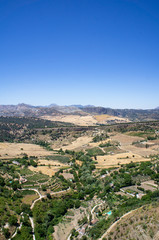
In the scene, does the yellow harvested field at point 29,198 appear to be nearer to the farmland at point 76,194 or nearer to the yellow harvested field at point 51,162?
the farmland at point 76,194

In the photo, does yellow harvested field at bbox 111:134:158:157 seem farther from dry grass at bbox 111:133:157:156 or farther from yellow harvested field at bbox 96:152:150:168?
yellow harvested field at bbox 96:152:150:168

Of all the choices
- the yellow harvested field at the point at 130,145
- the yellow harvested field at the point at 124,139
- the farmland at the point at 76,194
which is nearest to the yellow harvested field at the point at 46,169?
the farmland at the point at 76,194

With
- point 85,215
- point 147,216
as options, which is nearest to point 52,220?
point 85,215

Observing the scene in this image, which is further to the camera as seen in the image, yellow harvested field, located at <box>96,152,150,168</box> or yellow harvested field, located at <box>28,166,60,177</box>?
yellow harvested field, located at <box>96,152,150,168</box>

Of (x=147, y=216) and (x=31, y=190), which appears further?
(x=31, y=190)

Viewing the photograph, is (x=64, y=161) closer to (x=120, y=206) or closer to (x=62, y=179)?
(x=62, y=179)

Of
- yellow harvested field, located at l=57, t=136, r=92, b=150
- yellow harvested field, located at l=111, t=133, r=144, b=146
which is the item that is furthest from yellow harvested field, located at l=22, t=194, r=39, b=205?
yellow harvested field, located at l=111, t=133, r=144, b=146

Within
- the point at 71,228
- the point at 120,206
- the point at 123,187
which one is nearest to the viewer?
the point at 71,228
